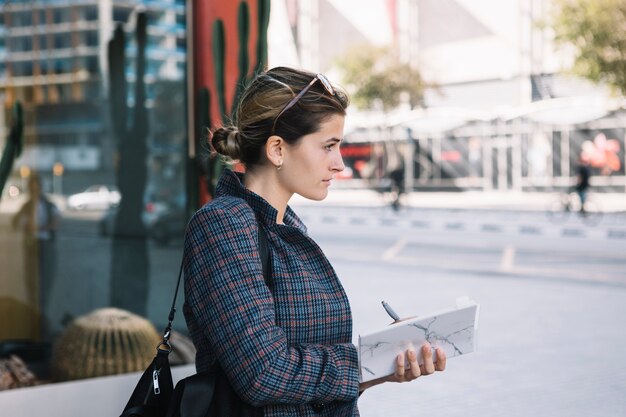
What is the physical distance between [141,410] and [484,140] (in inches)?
1450

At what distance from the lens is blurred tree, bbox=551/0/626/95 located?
23.8 metres

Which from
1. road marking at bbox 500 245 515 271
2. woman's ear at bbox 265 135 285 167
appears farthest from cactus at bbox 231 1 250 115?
road marking at bbox 500 245 515 271

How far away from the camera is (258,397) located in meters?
1.79

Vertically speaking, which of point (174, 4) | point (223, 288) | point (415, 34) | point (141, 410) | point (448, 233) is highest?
point (415, 34)

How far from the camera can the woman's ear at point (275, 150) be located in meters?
1.98

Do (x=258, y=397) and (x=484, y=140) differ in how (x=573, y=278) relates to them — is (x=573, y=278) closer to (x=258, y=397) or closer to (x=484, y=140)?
(x=258, y=397)

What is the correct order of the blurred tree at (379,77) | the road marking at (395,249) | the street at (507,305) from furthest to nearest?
the blurred tree at (379,77), the road marking at (395,249), the street at (507,305)

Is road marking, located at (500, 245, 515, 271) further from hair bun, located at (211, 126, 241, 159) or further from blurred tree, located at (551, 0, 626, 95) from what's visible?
hair bun, located at (211, 126, 241, 159)

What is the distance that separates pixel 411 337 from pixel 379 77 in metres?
34.4

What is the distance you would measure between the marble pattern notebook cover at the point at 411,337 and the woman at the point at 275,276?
1.1 inches

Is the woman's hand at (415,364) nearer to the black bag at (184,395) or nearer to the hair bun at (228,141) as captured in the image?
the black bag at (184,395)

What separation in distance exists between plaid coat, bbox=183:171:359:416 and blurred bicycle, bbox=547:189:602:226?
69.9 ft

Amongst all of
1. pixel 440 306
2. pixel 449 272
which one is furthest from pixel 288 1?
pixel 440 306

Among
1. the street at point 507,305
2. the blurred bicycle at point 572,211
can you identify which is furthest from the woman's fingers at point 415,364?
the blurred bicycle at point 572,211
